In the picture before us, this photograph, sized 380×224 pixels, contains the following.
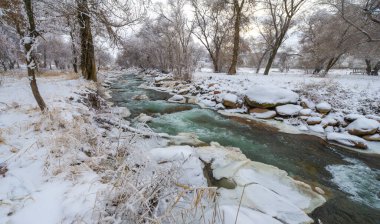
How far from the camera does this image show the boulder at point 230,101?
30.1 ft

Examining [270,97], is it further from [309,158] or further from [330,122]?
[309,158]

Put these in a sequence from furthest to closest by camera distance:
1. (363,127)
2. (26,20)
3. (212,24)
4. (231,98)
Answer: (212,24) < (231,98) < (363,127) < (26,20)

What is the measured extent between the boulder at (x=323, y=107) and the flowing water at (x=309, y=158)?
1.87 metres

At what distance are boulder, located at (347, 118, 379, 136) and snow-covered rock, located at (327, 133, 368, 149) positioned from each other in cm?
38

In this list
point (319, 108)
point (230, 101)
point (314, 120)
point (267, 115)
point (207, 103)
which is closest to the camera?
point (314, 120)

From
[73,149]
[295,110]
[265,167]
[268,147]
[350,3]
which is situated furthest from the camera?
[350,3]

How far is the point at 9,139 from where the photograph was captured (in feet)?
10.9

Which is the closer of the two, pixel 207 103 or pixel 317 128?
pixel 317 128

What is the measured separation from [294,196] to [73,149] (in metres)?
3.79

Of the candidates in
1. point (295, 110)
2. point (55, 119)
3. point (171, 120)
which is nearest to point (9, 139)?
point (55, 119)

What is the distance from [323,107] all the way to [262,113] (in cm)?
223

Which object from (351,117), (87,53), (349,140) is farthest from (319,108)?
(87,53)

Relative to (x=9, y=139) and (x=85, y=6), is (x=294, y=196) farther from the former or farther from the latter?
(x=85, y=6)

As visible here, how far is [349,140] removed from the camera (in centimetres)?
580
